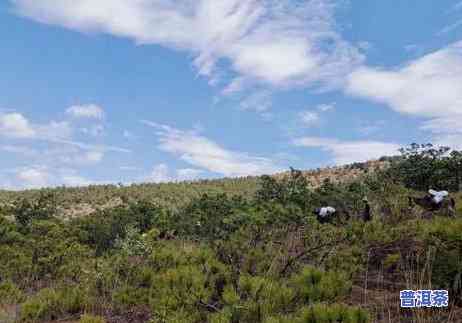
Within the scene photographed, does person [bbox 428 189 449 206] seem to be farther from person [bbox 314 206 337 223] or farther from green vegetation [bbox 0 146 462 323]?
person [bbox 314 206 337 223]

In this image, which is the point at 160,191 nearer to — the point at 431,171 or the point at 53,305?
the point at 431,171

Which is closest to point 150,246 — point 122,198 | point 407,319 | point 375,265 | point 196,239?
point 196,239

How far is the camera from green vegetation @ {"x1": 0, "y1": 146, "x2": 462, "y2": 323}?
5660 mm

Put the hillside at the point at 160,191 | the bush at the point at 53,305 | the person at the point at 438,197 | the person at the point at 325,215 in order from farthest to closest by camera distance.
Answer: the hillside at the point at 160,191, the person at the point at 325,215, the person at the point at 438,197, the bush at the point at 53,305

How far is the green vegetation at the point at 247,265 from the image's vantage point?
566 centimetres

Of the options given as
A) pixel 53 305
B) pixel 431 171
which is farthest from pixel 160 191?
pixel 53 305

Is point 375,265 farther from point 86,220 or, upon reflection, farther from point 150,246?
point 86,220

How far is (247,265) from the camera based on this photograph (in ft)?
24.2

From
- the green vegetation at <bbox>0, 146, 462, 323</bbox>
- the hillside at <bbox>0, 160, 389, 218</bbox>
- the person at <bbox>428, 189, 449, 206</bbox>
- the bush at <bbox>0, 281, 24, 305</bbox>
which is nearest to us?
→ the green vegetation at <bbox>0, 146, 462, 323</bbox>

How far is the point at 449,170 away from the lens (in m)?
14.5

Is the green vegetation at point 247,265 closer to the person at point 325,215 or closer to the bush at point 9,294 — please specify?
the bush at point 9,294

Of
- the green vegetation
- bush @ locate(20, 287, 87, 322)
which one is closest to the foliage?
the green vegetation

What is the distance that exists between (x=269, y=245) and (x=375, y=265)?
1872 mm

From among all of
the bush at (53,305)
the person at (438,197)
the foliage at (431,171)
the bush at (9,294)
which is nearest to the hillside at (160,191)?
the foliage at (431,171)
